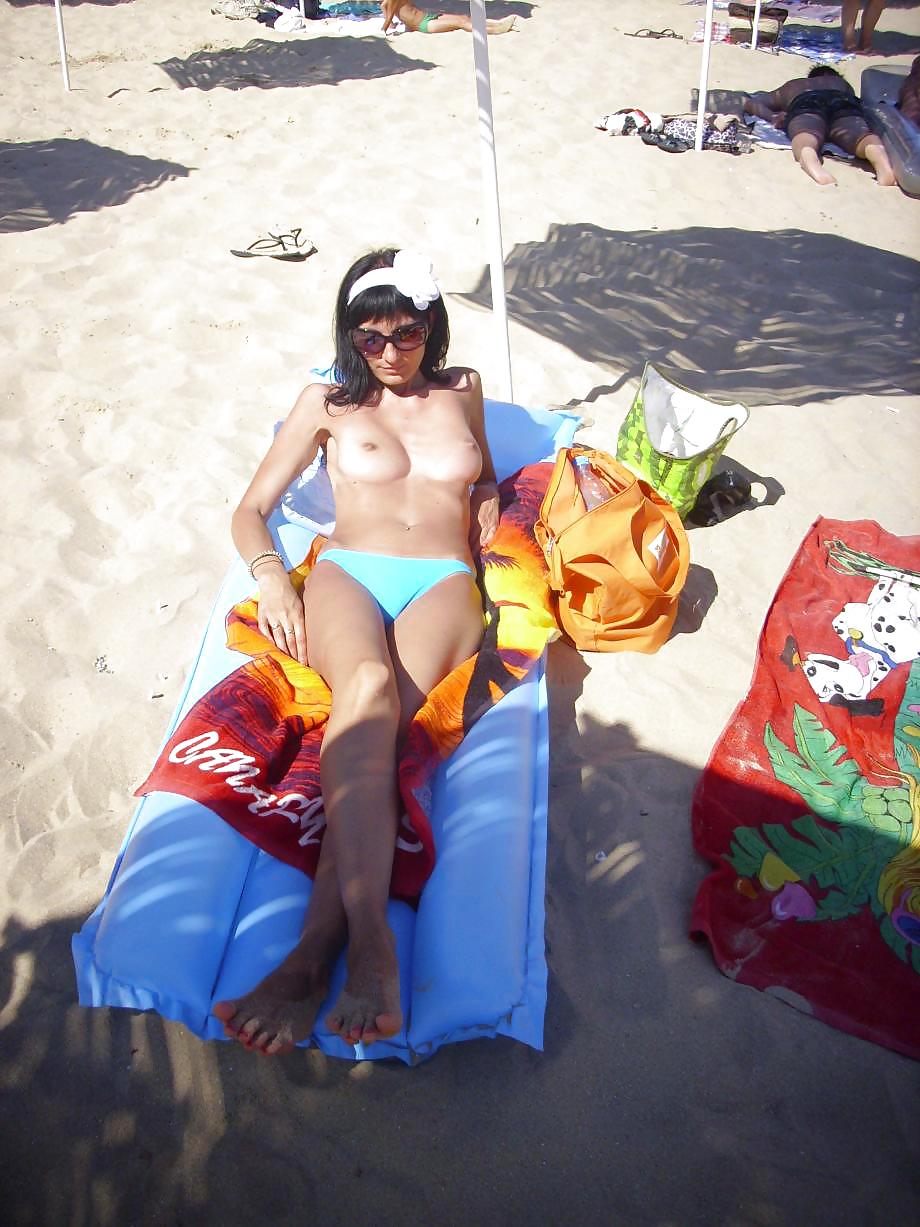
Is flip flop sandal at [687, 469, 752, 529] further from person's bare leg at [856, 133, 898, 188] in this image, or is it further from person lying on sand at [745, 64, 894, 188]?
person's bare leg at [856, 133, 898, 188]

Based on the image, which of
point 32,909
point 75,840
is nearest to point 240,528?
point 75,840

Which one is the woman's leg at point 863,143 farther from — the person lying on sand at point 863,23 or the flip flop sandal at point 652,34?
the flip flop sandal at point 652,34

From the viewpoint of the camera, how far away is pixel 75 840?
215 centimetres

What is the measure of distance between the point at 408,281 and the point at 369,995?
1763 millimetres

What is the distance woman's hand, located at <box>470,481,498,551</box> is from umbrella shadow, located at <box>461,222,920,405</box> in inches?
56.0

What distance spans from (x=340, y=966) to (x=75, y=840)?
0.84 meters

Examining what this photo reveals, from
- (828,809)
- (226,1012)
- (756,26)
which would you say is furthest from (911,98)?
(226,1012)

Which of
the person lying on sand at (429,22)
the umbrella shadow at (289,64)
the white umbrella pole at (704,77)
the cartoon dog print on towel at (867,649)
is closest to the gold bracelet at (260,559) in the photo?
the cartoon dog print on towel at (867,649)

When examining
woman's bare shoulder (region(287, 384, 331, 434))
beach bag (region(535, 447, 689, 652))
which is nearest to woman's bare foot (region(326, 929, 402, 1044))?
beach bag (region(535, 447, 689, 652))

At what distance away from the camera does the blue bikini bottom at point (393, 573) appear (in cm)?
232

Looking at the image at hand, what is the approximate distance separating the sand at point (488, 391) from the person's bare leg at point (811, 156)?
0.09 m

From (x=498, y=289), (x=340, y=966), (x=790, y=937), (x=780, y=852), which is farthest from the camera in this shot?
(x=498, y=289)

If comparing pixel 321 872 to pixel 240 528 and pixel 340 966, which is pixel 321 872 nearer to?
pixel 340 966

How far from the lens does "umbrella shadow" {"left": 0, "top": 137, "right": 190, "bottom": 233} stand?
4953 mm
